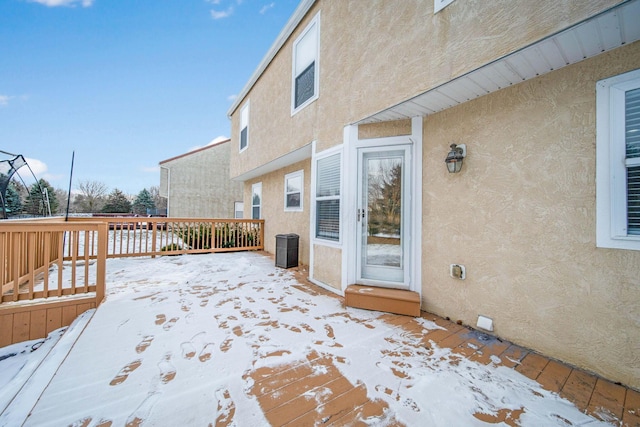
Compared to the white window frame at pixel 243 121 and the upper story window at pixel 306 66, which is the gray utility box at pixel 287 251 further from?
the white window frame at pixel 243 121

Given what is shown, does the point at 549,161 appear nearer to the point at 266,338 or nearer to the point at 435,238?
the point at 435,238

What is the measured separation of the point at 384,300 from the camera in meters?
3.01

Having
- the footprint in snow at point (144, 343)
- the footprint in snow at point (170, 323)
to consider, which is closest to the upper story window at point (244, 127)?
the footprint in snow at point (170, 323)

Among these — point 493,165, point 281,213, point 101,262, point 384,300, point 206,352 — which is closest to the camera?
point 206,352

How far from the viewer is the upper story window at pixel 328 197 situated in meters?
3.79

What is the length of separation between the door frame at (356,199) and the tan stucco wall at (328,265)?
179 millimetres

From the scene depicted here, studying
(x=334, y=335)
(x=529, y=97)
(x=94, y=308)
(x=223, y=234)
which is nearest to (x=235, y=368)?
(x=334, y=335)

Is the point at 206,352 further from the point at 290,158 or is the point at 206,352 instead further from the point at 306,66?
the point at 306,66

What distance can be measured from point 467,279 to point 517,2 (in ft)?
8.18

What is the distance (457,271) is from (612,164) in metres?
1.51

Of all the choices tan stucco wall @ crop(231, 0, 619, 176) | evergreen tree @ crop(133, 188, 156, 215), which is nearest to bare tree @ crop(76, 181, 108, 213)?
evergreen tree @ crop(133, 188, 156, 215)

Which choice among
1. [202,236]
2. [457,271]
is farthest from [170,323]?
[202,236]

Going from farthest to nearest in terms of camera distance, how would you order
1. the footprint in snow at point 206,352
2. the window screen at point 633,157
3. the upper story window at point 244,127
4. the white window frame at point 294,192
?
the upper story window at point 244,127
the white window frame at point 294,192
the footprint in snow at point 206,352
the window screen at point 633,157

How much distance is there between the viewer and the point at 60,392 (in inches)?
62.0
